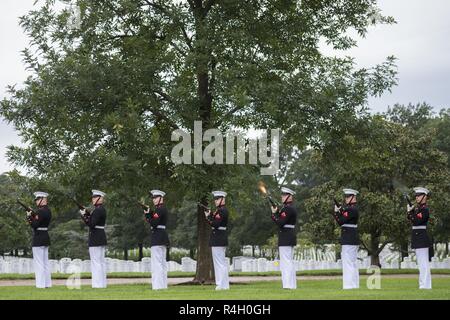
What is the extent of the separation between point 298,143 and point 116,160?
20.6 ft

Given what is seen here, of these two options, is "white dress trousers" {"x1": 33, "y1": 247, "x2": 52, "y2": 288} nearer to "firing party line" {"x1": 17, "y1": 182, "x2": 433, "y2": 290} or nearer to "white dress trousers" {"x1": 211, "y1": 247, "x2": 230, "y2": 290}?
"firing party line" {"x1": 17, "y1": 182, "x2": 433, "y2": 290}

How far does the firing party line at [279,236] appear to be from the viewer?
2012 centimetres

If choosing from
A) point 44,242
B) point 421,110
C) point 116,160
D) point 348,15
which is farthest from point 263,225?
point 44,242

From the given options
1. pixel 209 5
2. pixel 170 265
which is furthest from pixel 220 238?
pixel 170 265

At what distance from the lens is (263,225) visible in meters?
59.6

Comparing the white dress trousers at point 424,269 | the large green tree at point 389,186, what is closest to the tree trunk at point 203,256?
the large green tree at point 389,186

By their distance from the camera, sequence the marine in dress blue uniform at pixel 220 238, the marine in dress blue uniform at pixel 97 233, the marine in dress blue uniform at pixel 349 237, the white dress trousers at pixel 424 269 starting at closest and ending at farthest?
1. the white dress trousers at pixel 424 269
2. the marine in dress blue uniform at pixel 349 237
3. the marine in dress blue uniform at pixel 220 238
4. the marine in dress blue uniform at pixel 97 233

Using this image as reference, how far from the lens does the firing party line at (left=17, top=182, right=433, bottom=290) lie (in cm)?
2012

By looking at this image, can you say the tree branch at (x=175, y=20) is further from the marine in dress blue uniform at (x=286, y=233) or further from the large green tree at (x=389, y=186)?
the large green tree at (x=389, y=186)

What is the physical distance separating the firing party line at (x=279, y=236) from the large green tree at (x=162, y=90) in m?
4.29

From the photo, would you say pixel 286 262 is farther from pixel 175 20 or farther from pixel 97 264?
pixel 175 20

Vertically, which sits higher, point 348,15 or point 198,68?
point 348,15

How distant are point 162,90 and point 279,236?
8954 millimetres
